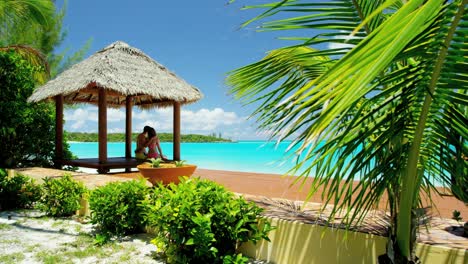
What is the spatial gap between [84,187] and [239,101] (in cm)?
373

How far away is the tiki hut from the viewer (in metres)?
7.38

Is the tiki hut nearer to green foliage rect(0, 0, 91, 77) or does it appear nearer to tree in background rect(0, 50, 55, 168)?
tree in background rect(0, 50, 55, 168)

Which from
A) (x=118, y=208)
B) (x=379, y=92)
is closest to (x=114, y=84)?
(x=118, y=208)

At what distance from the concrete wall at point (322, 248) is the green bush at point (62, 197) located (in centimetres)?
286

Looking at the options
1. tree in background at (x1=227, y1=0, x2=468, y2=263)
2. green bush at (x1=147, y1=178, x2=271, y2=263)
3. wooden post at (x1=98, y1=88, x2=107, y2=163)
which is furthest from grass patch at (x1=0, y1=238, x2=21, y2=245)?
wooden post at (x1=98, y1=88, x2=107, y2=163)

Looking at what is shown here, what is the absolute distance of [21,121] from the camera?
788cm

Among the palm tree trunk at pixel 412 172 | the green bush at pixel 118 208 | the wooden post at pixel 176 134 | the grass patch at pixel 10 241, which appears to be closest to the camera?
the palm tree trunk at pixel 412 172

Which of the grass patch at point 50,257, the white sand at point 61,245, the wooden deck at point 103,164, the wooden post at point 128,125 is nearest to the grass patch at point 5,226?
the white sand at point 61,245

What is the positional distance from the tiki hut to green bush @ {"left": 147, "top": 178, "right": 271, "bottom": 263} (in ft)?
14.5

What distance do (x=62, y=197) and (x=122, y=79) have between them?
10.1 ft

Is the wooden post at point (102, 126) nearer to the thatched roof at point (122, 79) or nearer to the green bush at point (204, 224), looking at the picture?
Answer: the thatched roof at point (122, 79)

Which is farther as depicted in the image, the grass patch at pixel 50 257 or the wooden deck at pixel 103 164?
the wooden deck at pixel 103 164

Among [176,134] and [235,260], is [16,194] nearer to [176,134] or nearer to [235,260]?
[176,134]

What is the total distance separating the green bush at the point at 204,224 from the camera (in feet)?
10.1
